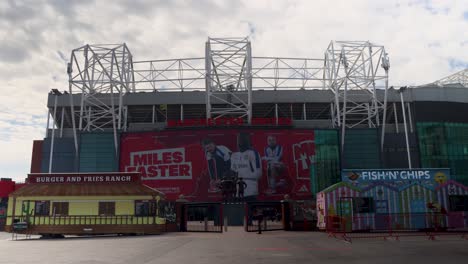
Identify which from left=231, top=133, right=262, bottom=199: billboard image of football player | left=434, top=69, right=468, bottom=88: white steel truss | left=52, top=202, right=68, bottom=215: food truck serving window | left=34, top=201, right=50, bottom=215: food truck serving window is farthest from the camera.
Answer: left=434, top=69, right=468, bottom=88: white steel truss

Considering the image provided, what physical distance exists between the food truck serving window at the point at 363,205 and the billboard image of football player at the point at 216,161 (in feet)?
71.8

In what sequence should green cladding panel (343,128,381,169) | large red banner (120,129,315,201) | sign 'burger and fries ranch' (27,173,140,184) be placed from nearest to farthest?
1. sign 'burger and fries ranch' (27,173,140,184)
2. large red banner (120,129,315,201)
3. green cladding panel (343,128,381,169)

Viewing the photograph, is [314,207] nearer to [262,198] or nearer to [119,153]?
[262,198]

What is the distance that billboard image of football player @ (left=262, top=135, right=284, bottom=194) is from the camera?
5353 cm

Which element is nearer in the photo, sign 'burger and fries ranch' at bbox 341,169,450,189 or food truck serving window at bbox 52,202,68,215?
food truck serving window at bbox 52,202,68,215

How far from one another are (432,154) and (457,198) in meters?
30.7

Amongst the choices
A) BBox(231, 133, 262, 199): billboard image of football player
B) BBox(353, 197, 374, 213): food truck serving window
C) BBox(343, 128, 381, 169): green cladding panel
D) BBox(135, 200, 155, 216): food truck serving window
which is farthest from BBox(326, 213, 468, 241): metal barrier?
BBox(343, 128, 381, 169): green cladding panel

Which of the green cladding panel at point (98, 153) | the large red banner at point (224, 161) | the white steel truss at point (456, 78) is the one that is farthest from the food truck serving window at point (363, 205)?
the white steel truss at point (456, 78)

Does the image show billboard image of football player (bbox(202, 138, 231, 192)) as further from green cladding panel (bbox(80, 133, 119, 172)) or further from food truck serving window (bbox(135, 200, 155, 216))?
food truck serving window (bbox(135, 200, 155, 216))

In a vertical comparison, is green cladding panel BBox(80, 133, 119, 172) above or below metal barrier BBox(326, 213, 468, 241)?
above

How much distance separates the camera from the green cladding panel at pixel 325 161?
54750mm

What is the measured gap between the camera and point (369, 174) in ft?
122

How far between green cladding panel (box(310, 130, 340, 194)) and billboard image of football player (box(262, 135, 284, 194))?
4510 mm

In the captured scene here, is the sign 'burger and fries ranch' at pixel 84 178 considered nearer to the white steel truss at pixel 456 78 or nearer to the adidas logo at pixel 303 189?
the adidas logo at pixel 303 189
